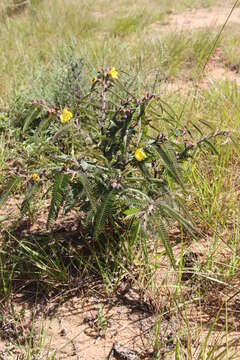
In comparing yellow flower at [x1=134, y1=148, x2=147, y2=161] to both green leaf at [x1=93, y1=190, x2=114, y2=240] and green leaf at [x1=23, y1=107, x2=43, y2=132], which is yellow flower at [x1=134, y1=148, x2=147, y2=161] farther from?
green leaf at [x1=23, y1=107, x2=43, y2=132]

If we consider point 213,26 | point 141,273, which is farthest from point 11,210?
point 213,26

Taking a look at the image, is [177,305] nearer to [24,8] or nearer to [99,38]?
[99,38]

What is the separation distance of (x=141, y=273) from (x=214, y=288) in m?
0.26

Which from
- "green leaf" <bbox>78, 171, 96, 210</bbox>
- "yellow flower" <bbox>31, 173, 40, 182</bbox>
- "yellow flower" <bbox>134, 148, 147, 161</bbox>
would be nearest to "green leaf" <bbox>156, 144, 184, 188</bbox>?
"yellow flower" <bbox>134, 148, 147, 161</bbox>

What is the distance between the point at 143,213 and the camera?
1183 millimetres

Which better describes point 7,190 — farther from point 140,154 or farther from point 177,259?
point 177,259

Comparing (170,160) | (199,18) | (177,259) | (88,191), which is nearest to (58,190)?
(88,191)

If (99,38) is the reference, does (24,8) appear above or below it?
above

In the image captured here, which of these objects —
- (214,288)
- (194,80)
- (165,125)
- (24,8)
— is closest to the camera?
(214,288)

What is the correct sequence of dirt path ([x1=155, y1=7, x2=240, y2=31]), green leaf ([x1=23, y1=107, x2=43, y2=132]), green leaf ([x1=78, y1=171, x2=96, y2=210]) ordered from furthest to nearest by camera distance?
dirt path ([x1=155, y1=7, x2=240, y2=31])
green leaf ([x1=23, y1=107, x2=43, y2=132])
green leaf ([x1=78, y1=171, x2=96, y2=210])

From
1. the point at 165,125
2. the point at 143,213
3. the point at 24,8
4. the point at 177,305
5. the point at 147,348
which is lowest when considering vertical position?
the point at 147,348

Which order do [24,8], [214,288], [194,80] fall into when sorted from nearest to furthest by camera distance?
[214,288] → [194,80] → [24,8]

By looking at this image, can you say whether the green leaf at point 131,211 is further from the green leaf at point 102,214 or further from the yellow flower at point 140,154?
the yellow flower at point 140,154

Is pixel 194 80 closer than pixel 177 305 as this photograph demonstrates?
No
